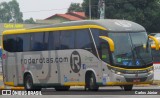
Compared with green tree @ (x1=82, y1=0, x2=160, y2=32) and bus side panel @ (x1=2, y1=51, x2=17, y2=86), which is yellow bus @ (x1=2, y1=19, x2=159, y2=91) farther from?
green tree @ (x1=82, y1=0, x2=160, y2=32)

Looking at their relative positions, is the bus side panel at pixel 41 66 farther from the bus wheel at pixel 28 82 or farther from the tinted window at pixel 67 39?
the tinted window at pixel 67 39

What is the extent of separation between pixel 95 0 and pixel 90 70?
58659mm

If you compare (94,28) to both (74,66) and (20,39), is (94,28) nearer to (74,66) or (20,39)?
(74,66)

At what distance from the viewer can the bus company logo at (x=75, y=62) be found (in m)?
27.8

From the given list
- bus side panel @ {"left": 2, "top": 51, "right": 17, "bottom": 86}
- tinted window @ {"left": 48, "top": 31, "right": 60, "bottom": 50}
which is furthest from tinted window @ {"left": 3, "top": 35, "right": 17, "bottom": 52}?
tinted window @ {"left": 48, "top": 31, "right": 60, "bottom": 50}

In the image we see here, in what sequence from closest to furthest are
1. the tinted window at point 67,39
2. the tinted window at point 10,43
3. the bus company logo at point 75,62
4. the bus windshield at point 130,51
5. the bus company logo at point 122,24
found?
the bus windshield at point 130,51
the bus company logo at point 122,24
the bus company logo at point 75,62
the tinted window at point 67,39
the tinted window at point 10,43

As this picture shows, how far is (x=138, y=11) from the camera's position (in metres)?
79.1

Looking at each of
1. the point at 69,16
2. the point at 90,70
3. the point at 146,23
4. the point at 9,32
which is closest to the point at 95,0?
the point at 146,23

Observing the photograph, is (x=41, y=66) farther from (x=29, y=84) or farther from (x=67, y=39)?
(x=67, y=39)

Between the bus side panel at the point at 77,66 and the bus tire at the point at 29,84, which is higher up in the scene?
the bus side panel at the point at 77,66

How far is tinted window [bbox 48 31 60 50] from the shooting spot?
95.9 ft

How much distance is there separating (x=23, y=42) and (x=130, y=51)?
762 centimetres

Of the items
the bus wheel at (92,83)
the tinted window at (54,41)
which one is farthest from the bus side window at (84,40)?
the tinted window at (54,41)

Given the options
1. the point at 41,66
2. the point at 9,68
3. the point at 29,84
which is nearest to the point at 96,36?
the point at 41,66
